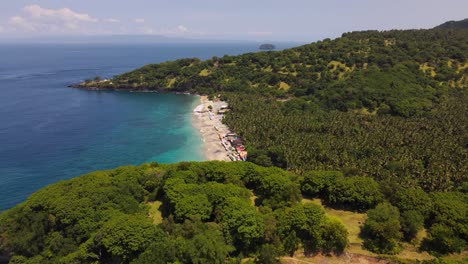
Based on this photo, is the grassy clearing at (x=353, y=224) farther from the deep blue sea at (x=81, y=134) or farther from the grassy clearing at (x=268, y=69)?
the grassy clearing at (x=268, y=69)

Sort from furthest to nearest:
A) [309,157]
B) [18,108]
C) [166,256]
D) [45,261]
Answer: [18,108] < [309,157] < [45,261] < [166,256]

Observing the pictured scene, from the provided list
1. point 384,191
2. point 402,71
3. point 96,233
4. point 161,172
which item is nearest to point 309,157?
point 384,191

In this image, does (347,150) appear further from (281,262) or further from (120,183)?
(120,183)

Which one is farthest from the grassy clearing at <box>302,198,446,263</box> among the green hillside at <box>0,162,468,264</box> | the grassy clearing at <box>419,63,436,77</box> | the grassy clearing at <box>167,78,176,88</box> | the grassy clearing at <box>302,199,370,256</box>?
the grassy clearing at <box>167,78,176,88</box>

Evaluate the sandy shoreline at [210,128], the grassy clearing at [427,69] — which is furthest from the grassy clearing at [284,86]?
the grassy clearing at [427,69]

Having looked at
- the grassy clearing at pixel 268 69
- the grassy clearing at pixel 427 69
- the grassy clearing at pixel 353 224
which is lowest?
the grassy clearing at pixel 353 224

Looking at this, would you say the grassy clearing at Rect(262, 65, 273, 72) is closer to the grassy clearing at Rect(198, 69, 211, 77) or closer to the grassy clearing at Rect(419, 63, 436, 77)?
the grassy clearing at Rect(198, 69, 211, 77)
